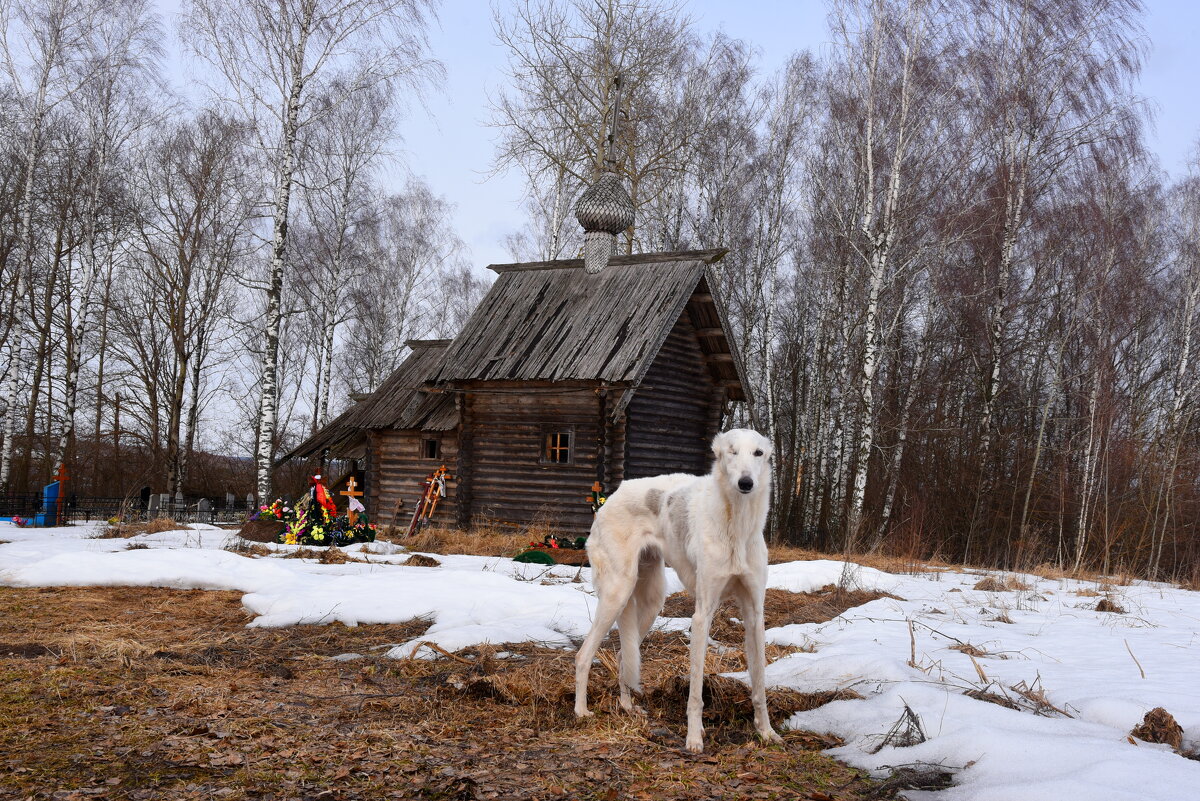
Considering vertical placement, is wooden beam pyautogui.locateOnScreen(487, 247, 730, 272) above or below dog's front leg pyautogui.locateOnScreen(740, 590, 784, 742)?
above

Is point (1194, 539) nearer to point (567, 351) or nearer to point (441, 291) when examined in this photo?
point (567, 351)

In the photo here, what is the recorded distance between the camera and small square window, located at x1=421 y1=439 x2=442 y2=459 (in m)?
19.0

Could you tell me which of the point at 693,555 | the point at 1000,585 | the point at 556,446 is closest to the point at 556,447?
the point at 556,446

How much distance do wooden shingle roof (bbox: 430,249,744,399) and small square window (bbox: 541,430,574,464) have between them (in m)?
1.72

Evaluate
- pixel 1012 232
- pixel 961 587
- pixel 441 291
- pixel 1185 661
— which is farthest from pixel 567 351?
pixel 441 291

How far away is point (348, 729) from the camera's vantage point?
4191 millimetres

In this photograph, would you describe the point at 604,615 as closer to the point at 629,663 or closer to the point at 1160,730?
the point at 629,663

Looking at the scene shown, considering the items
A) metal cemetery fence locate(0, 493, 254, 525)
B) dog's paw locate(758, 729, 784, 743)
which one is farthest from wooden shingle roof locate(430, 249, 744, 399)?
dog's paw locate(758, 729, 784, 743)

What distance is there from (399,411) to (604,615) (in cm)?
1536

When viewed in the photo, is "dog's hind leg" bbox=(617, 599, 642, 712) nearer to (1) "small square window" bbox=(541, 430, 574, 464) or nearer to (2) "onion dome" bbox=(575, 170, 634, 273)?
(1) "small square window" bbox=(541, 430, 574, 464)

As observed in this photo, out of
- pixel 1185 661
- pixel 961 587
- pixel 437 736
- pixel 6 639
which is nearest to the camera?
pixel 437 736

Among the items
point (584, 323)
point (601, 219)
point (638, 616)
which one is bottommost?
point (638, 616)

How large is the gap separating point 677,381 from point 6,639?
13.6 metres

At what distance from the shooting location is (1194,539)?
54.0 feet
